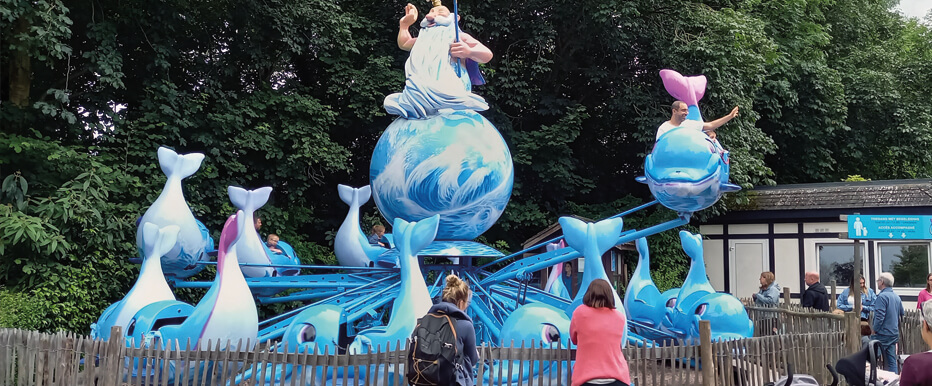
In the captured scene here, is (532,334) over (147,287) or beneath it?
beneath

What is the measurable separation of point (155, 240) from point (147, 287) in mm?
424

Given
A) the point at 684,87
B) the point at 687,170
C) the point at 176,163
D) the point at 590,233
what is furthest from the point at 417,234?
the point at 684,87

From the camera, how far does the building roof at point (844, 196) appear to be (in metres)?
14.5

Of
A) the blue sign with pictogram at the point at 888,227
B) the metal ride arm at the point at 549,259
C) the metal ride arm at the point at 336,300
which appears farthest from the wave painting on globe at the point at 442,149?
the blue sign with pictogram at the point at 888,227

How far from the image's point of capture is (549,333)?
608 cm

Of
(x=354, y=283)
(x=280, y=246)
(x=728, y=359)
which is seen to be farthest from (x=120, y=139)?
(x=728, y=359)

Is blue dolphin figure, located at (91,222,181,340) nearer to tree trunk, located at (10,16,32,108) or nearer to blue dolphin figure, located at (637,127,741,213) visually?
blue dolphin figure, located at (637,127,741,213)

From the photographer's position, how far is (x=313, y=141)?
540 inches

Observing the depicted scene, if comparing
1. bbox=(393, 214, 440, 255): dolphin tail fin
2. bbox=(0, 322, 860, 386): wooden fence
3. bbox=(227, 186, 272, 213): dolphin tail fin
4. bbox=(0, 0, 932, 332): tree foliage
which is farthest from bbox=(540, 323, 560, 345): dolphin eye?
bbox=(0, 0, 932, 332): tree foliage

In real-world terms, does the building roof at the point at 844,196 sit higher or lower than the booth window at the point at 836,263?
higher

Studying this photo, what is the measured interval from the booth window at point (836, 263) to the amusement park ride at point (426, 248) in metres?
→ 8.89

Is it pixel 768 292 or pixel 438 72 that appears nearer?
pixel 438 72

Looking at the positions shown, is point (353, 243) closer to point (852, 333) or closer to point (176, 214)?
point (176, 214)

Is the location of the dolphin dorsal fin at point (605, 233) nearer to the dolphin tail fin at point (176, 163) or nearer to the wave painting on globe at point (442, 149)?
the wave painting on globe at point (442, 149)
